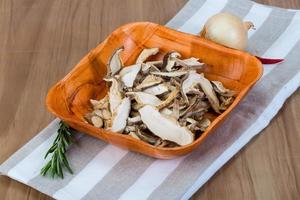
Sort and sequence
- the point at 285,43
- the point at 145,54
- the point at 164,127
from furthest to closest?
1. the point at 285,43
2. the point at 145,54
3. the point at 164,127

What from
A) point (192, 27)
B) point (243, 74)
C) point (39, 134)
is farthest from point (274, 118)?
point (39, 134)

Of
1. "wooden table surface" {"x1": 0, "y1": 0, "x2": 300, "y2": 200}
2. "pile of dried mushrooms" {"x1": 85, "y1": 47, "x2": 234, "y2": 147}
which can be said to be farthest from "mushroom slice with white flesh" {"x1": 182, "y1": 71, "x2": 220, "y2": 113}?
"wooden table surface" {"x1": 0, "y1": 0, "x2": 300, "y2": 200}

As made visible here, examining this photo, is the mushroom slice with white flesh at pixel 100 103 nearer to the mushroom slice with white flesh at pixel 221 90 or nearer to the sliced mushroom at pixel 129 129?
the sliced mushroom at pixel 129 129

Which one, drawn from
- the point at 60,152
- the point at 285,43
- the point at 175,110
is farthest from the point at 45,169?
the point at 285,43

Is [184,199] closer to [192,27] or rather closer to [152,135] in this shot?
[152,135]

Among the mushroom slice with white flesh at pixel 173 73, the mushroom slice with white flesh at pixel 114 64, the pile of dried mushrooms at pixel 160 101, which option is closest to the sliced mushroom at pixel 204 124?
the pile of dried mushrooms at pixel 160 101

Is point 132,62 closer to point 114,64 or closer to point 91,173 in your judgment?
point 114,64
